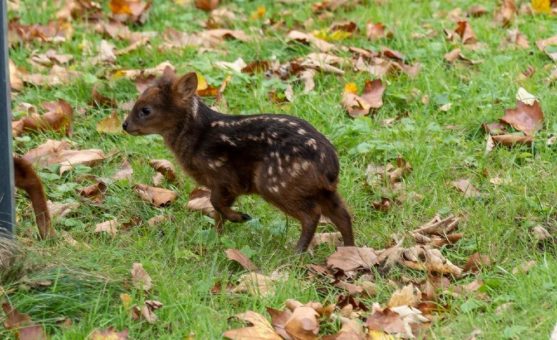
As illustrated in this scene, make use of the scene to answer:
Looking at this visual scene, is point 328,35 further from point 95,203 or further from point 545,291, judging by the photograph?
point 545,291

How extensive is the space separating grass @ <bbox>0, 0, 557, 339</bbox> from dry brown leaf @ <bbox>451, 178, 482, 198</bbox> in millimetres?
45

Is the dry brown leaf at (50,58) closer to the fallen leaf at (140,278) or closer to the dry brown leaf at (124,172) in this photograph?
the dry brown leaf at (124,172)

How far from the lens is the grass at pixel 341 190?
543cm

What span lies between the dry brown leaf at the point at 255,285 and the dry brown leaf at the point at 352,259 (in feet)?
1.55

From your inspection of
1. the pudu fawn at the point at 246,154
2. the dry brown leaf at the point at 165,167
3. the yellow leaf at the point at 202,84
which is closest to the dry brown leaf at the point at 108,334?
the pudu fawn at the point at 246,154

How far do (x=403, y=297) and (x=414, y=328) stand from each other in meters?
0.28

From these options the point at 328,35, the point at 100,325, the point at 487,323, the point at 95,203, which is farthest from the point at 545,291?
the point at 328,35

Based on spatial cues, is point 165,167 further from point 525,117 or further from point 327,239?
point 525,117

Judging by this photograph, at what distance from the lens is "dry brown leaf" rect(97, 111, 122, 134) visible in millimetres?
8016

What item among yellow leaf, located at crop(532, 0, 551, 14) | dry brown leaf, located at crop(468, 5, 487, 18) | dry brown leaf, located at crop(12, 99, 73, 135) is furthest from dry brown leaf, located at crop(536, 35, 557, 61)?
dry brown leaf, located at crop(12, 99, 73, 135)

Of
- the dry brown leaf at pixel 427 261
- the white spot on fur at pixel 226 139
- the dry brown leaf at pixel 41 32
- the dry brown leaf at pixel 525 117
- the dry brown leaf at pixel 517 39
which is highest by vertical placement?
the white spot on fur at pixel 226 139

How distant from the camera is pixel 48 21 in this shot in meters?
9.89

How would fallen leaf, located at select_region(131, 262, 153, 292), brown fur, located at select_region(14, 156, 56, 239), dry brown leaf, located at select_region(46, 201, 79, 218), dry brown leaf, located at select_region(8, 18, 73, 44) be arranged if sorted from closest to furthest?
fallen leaf, located at select_region(131, 262, 153, 292) < brown fur, located at select_region(14, 156, 56, 239) < dry brown leaf, located at select_region(46, 201, 79, 218) < dry brown leaf, located at select_region(8, 18, 73, 44)

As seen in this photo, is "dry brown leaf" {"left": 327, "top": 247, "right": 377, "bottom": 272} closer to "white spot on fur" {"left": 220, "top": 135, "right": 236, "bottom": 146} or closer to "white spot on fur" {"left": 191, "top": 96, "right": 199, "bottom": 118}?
"white spot on fur" {"left": 220, "top": 135, "right": 236, "bottom": 146}
